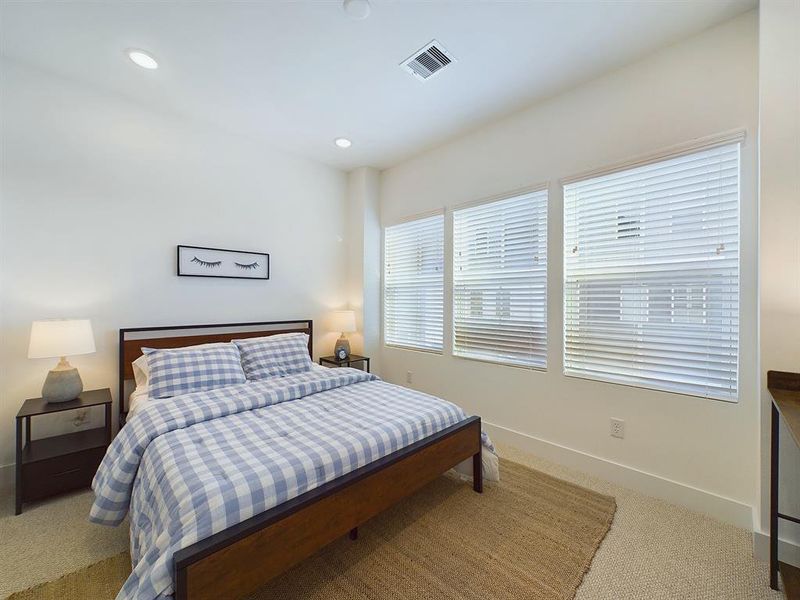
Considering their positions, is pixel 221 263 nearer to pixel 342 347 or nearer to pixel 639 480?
pixel 342 347

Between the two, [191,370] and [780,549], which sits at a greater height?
[191,370]

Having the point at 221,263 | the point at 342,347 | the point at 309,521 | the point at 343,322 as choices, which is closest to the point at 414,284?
the point at 343,322

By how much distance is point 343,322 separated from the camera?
3.89 meters

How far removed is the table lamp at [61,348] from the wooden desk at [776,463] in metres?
3.69

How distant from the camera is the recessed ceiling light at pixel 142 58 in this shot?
87.4 inches

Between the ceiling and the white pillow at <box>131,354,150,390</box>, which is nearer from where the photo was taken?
the ceiling

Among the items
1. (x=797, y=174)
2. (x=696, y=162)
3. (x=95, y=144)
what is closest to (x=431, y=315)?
(x=696, y=162)

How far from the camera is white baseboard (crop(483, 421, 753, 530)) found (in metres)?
2.00

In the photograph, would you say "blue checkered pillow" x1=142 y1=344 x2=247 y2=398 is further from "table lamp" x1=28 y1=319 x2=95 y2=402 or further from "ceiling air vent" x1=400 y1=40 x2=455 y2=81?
"ceiling air vent" x1=400 y1=40 x2=455 y2=81

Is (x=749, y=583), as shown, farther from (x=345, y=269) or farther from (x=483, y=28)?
(x=345, y=269)

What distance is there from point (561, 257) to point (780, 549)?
1.88 metres

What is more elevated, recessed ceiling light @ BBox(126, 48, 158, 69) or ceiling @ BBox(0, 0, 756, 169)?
ceiling @ BBox(0, 0, 756, 169)

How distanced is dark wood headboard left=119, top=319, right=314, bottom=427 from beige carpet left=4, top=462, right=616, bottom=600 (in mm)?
1405

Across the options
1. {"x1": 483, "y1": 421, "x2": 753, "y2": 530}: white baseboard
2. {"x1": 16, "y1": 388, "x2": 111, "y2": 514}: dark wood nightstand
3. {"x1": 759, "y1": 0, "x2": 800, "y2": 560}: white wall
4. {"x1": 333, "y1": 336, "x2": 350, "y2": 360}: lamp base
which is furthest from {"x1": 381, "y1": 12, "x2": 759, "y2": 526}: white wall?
{"x1": 16, "y1": 388, "x2": 111, "y2": 514}: dark wood nightstand
